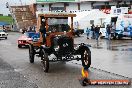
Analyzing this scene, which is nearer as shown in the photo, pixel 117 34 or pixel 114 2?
pixel 117 34

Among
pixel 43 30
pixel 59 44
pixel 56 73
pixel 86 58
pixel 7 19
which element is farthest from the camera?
pixel 7 19

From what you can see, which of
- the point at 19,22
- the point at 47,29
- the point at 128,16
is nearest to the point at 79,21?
the point at 128,16

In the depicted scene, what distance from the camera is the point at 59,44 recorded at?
15938 millimetres

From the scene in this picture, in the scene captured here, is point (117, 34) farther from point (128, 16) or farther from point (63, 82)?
point (63, 82)

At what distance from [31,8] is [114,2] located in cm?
1699

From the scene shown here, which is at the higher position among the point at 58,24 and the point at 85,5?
the point at 85,5

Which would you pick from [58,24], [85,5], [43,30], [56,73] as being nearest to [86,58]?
[56,73]

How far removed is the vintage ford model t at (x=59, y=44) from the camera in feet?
52.2

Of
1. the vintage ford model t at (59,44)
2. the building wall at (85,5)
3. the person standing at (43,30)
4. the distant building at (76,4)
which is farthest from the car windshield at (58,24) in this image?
the building wall at (85,5)

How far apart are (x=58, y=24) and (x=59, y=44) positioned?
149cm

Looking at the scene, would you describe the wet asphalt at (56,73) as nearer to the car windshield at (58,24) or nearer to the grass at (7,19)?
the car windshield at (58,24)

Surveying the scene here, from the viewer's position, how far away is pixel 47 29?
1688 centimetres

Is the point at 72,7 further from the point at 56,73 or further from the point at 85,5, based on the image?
the point at 56,73

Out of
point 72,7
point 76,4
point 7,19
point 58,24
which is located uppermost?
point 76,4
